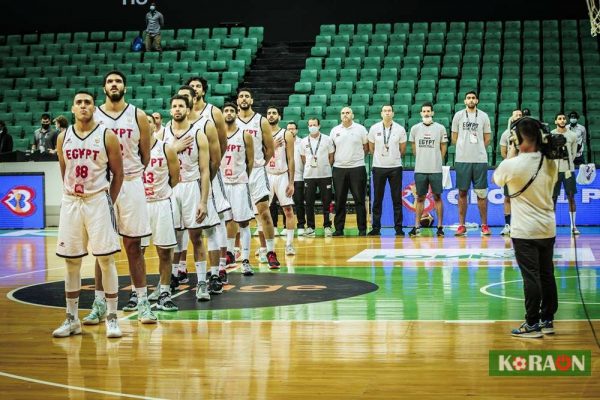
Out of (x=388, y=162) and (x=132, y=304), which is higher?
(x=388, y=162)

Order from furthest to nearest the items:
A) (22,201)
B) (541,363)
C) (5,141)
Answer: (5,141) → (22,201) → (541,363)

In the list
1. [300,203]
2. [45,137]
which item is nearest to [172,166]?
[300,203]

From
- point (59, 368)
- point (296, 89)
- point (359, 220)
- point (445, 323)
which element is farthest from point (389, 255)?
point (296, 89)

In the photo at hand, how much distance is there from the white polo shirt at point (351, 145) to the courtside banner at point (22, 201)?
6.19 meters

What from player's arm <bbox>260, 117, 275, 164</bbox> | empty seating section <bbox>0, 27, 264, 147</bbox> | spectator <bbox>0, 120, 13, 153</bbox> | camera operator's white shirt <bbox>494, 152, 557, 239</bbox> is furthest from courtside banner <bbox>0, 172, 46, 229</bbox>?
camera operator's white shirt <bbox>494, 152, 557, 239</bbox>

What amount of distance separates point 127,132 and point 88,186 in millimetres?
776

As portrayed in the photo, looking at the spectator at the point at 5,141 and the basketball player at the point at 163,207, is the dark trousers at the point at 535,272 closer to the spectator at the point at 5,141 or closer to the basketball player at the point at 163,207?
the basketball player at the point at 163,207

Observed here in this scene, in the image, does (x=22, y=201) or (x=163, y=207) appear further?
(x=22, y=201)

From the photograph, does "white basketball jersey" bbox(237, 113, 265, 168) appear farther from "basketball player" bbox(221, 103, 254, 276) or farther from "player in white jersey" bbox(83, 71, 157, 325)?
"player in white jersey" bbox(83, 71, 157, 325)

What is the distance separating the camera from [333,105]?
2269 cm

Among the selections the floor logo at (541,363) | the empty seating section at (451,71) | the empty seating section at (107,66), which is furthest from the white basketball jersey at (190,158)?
the empty seating section at (107,66)

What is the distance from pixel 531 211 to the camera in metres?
7.60

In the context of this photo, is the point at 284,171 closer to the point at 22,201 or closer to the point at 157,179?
the point at 157,179

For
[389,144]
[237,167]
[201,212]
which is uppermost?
[389,144]
